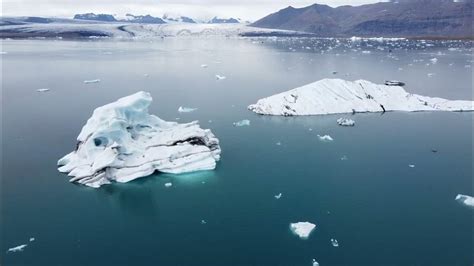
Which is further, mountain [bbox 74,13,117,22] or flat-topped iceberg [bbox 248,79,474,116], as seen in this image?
mountain [bbox 74,13,117,22]

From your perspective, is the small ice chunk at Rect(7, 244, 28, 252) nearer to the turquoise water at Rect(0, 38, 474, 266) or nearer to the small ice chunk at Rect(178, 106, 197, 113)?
the turquoise water at Rect(0, 38, 474, 266)

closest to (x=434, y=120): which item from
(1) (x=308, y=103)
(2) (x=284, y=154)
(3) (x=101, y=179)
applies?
(1) (x=308, y=103)

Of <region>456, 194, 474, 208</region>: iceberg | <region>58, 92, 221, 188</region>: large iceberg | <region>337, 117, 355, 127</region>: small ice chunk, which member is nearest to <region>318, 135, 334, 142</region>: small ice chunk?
→ <region>337, 117, 355, 127</region>: small ice chunk

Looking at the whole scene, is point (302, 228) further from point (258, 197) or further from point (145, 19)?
point (145, 19)

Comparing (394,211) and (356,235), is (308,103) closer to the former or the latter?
(394,211)

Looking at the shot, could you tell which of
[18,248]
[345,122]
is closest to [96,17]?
[345,122]

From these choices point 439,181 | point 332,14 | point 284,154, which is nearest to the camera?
point 439,181

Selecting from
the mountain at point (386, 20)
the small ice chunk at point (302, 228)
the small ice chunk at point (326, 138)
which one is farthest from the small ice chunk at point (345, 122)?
the mountain at point (386, 20)
